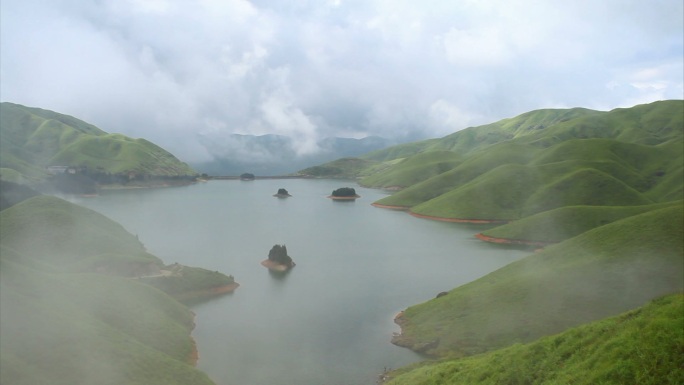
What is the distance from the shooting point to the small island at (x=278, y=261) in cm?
7888

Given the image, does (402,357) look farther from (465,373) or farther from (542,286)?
(465,373)

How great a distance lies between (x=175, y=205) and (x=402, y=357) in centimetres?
14796

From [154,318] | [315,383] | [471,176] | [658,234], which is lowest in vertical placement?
[315,383]

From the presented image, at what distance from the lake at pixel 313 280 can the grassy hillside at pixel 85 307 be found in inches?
172

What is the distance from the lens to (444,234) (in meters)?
117

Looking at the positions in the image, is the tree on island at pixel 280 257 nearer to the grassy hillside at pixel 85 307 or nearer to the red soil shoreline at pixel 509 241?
the grassy hillside at pixel 85 307

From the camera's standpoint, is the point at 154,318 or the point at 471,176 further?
the point at 471,176

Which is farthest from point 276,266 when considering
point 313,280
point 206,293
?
point 206,293

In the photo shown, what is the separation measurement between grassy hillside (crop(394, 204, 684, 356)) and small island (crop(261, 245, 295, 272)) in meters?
29.6

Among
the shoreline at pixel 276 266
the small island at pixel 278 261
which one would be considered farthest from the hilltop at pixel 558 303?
the small island at pixel 278 261

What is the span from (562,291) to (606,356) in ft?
97.7

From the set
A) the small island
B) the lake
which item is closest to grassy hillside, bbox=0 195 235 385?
the lake

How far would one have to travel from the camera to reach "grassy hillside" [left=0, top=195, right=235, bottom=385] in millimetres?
30250

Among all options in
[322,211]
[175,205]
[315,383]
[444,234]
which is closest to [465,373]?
[315,383]
